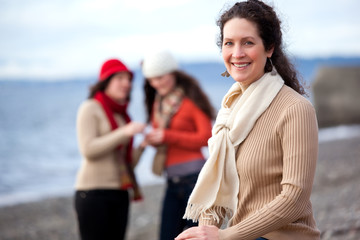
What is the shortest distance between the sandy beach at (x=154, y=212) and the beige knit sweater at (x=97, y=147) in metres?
2.16

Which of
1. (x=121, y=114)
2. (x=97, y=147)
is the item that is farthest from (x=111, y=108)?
(x=97, y=147)

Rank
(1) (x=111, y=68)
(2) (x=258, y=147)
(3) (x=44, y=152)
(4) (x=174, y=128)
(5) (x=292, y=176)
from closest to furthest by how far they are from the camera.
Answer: (5) (x=292, y=176) < (2) (x=258, y=147) < (4) (x=174, y=128) < (1) (x=111, y=68) < (3) (x=44, y=152)

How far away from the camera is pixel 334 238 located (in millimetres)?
4199

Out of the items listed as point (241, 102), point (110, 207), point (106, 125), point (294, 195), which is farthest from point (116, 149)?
point (294, 195)

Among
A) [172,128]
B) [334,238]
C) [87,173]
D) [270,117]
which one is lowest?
[334,238]

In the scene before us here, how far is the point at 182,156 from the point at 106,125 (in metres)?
0.75

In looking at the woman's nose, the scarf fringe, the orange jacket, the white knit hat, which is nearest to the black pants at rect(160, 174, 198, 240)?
the orange jacket

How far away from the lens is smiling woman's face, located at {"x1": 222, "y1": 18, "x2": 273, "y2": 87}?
1.92 meters

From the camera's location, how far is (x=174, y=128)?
3967 millimetres

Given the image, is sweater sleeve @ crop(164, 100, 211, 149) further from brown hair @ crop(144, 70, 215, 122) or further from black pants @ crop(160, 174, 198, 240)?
black pants @ crop(160, 174, 198, 240)

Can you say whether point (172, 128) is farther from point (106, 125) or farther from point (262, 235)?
point (262, 235)

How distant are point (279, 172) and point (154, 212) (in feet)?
20.4

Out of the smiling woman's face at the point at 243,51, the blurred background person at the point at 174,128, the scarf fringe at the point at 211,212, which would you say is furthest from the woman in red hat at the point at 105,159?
the smiling woman's face at the point at 243,51

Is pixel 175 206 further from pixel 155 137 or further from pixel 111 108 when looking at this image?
pixel 111 108
